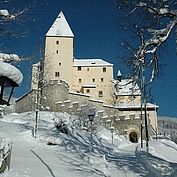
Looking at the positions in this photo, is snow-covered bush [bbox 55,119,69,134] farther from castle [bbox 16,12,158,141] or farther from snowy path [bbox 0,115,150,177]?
castle [bbox 16,12,158,141]

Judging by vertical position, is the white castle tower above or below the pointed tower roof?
below

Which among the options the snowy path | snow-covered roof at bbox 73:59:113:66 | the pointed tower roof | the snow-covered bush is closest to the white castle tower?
the pointed tower roof

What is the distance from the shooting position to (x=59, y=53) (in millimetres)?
60812

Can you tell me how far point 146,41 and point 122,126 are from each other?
4139 centimetres

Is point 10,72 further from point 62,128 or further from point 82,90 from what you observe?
point 82,90

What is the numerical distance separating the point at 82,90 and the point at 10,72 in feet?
188

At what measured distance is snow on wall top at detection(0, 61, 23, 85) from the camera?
5.54 m

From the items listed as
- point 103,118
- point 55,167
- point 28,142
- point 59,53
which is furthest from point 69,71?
point 55,167

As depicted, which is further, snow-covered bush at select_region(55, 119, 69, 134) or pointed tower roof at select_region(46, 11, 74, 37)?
pointed tower roof at select_region(46, 11, 74, 37)

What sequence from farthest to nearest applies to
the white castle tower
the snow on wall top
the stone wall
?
the white castle tower → the stone wall → the snow on wall top

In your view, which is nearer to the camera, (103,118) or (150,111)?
(103,118)

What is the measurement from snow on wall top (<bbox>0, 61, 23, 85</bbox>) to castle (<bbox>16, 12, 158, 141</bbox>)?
3649cm

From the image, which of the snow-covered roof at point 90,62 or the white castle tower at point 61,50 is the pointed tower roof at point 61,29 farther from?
the snow-covered roof at point 90,62

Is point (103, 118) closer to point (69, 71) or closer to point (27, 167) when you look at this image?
point (69, 71)
